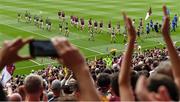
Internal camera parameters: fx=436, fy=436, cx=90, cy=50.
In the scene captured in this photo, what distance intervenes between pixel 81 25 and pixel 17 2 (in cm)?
1546

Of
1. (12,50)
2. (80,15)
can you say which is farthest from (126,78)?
(80,15)

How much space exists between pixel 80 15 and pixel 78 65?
34.8 meters

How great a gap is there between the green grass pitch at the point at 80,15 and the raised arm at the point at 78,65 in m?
17.6

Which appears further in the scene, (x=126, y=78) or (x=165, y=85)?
(x=126, y=78)

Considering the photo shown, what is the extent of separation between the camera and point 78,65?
124 inches

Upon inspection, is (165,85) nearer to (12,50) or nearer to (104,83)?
(12,50)

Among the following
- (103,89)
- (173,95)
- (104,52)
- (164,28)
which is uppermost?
(164,28)

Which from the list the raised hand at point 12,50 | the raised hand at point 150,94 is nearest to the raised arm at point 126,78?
the raised hand at point 150,94

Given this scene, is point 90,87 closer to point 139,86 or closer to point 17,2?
point 139,86

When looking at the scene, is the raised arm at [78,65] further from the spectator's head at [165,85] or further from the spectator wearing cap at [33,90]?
the spectator wearing cap at [33,90]

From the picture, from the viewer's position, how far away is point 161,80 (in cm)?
320

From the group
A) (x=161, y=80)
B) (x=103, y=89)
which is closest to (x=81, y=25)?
(x=103, y=89)

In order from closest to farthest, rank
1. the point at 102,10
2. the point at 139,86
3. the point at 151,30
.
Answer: the point at 139,86 < the point at 151,30 < the point at 102,10

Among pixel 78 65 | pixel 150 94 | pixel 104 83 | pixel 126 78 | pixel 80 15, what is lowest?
pixel 80 15
